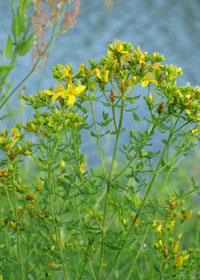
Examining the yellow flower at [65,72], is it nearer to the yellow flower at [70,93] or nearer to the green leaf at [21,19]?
the yellow flower at [70,93]

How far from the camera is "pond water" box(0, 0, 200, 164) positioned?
482 centimetres

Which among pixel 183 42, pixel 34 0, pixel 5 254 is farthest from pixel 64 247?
pixel 183 42

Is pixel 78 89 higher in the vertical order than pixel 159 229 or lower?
higher

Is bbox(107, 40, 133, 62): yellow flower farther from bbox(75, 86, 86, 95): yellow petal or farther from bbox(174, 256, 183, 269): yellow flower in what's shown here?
bbox(174, 256, 183, 269): yellow flower

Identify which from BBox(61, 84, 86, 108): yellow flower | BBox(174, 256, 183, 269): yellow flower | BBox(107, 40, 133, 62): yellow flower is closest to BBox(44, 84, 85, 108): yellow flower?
BBox(61, 84, 86, 108): yellow flower

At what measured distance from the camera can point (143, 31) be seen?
224 inches

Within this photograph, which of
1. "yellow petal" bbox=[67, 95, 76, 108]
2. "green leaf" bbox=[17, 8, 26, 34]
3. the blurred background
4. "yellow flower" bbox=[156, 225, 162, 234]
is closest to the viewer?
"yellow petal" bbox=[67, 95, 76, 108]

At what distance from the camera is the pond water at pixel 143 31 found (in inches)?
190

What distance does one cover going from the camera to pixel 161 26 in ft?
19.8

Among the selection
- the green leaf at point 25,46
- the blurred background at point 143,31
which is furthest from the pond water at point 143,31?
the green leaf at point 25,46

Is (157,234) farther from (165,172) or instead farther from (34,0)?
(34,0)

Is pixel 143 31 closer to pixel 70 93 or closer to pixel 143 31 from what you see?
pixel 143 31

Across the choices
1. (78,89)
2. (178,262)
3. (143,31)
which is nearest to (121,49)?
(78,89)

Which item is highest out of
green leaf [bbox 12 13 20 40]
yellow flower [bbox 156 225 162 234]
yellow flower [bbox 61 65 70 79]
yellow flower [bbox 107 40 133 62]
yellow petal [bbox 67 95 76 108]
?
green leaf [bbox 12 13 20 40]
